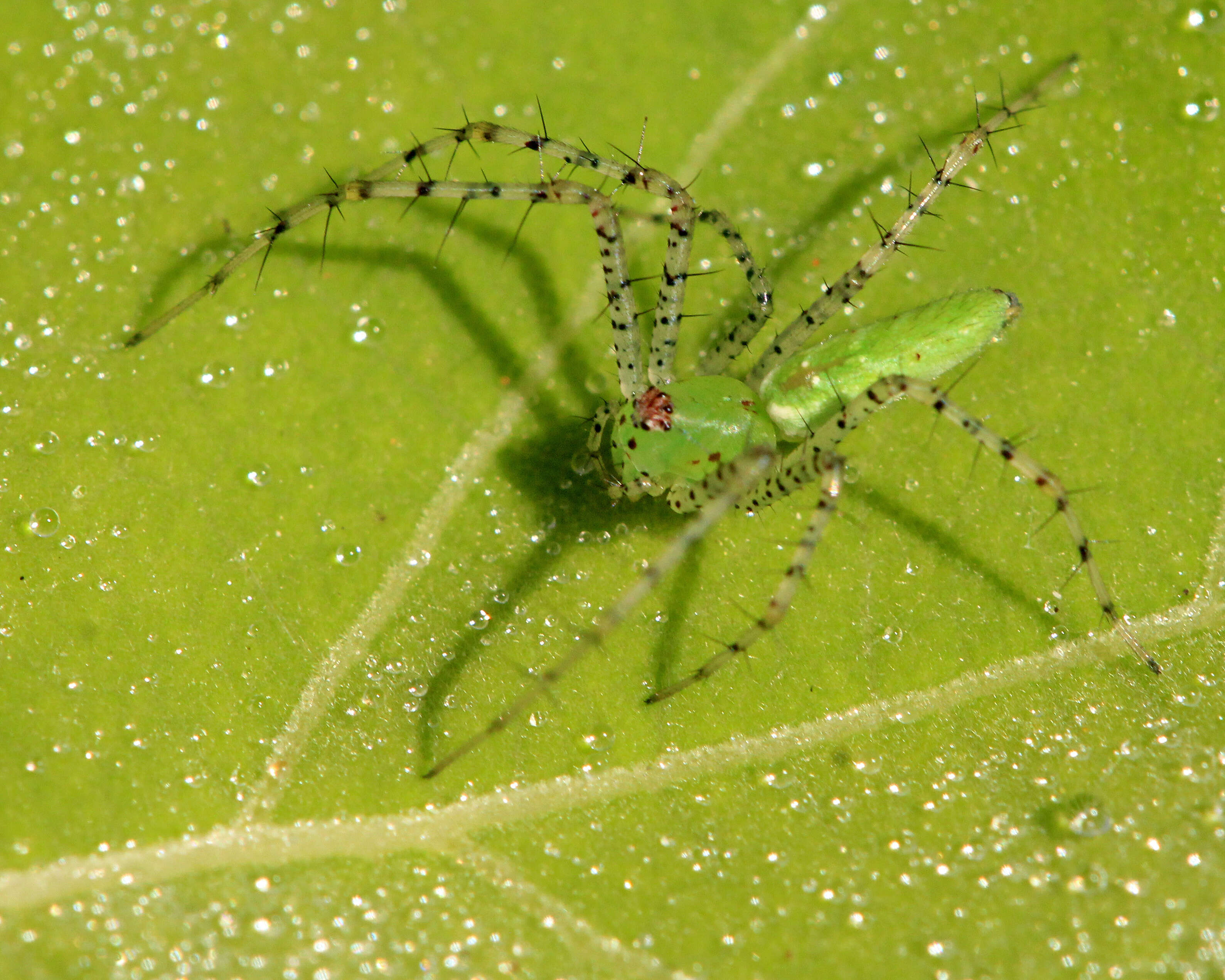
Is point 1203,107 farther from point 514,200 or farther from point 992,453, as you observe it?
point 514,200

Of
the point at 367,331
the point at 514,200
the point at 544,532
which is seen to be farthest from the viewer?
the point at 367,331

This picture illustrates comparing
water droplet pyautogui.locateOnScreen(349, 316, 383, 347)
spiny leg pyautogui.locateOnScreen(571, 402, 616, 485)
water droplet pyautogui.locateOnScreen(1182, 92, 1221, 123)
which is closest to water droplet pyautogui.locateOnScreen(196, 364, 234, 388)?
water droplet pyautogui.locateOnScreen(349, 316, 383, 347)

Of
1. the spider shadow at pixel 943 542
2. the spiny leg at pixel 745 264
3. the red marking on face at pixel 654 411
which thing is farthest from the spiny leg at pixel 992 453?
the spiny leg at pixel 745 264

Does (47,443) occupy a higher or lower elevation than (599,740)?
higher


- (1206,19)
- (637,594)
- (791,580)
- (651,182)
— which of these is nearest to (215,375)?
(651,182)

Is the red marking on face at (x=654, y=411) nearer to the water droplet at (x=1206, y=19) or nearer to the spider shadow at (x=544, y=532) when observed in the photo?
the spider shadow at (x=544, y=532)

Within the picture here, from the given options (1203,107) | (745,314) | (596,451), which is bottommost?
(1203,107)
